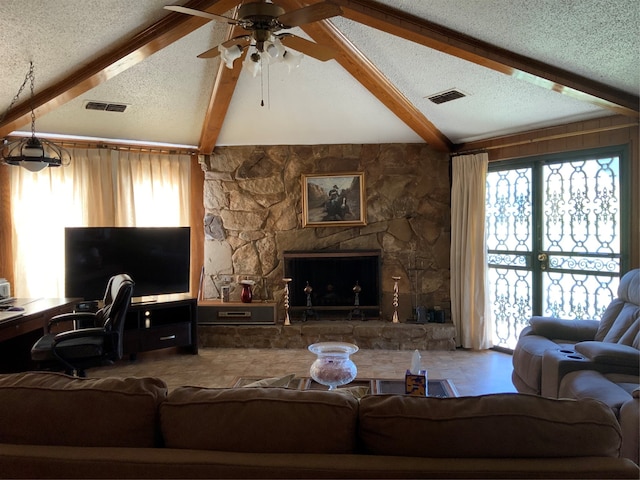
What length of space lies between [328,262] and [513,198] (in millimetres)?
2224

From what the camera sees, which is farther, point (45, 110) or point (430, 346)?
point (430, 346)

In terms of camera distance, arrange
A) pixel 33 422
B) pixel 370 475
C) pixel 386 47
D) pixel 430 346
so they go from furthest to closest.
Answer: pixel 430 346 → pixel 386 47 → pixel 33 422 → pixel 370 475

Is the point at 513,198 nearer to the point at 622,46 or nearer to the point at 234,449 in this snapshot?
the point at 622,46

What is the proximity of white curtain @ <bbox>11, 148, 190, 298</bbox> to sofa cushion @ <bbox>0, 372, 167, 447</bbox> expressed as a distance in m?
4.05

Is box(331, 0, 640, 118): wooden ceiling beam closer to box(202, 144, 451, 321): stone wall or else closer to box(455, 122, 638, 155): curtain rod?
box(455, 122, 638, 155): curtain rod

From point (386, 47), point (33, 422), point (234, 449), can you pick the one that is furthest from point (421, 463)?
point (386, 47)

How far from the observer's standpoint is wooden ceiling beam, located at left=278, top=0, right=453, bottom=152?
3666mm

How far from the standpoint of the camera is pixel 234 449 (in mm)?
1242

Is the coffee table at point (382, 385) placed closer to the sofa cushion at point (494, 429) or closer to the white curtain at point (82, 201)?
the sofa cushion at point (494, 429)

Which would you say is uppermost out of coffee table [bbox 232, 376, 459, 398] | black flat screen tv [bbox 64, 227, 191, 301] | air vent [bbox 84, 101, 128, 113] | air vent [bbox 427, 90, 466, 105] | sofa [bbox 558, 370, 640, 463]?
air vent [bbox 427, 90, 466, 105]

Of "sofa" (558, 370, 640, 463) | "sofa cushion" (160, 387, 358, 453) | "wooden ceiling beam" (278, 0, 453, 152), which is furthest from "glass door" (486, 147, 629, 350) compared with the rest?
"sofa cushion" (160, 387, 358, 453)

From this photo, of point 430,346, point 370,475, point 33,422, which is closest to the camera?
point 370,475

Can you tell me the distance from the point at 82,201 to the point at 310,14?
3713mm

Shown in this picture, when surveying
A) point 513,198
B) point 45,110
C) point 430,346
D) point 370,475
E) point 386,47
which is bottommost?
point 430,346
